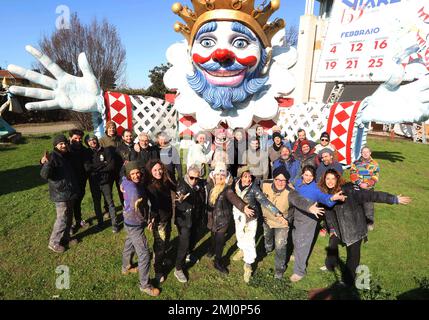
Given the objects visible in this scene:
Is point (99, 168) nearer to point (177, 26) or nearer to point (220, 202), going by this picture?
point (220, 202)

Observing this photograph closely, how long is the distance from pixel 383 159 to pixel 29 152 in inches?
445

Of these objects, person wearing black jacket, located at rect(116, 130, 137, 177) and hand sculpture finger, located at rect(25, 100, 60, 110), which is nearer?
person wearing black jacket, located at rect(116, 130, 137, 177)

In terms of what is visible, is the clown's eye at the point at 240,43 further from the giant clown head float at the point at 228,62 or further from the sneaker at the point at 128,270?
the sneaker at the point at 128,270

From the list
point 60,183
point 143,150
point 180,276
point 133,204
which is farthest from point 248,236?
point 60,183

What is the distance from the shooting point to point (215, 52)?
3.88m

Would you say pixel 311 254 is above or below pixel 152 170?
below

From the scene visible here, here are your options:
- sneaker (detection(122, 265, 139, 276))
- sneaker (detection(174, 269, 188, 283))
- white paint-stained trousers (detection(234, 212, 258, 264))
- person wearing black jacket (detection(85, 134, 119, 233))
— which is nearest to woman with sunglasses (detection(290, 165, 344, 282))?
white paint-stained trousers (detection(234, 212, 258, 264))

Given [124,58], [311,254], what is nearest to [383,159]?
[311,254]

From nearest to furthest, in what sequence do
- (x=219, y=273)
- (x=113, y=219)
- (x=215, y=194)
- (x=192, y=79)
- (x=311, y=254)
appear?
(x=215, y=194) → (x=219, y=273) → (x=311, y=254) → (x=113, y=219) → (x=192, y=79)

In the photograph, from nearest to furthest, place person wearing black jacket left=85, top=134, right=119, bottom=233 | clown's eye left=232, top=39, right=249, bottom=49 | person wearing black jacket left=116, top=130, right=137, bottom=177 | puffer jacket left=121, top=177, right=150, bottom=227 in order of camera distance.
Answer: puffer jacket left=121, top=177, right=150, bottom=227 → person wearing black jacket left=85, top=134, right=119, bottom=233 → person wearing black jacket left=116, top=130, right=137, bottom=177 → clown's eye left=232, top=39, right=249, bottom=49

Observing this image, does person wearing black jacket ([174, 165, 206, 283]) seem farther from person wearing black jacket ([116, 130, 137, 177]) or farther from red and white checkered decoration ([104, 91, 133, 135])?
red and white checkered decoration ([104, 91, 133, 135])

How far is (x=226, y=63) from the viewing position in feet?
13.4

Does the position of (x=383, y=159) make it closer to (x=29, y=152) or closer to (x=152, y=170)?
(x=152, y=170)

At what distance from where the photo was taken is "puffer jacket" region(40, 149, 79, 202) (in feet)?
10.4
